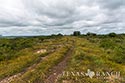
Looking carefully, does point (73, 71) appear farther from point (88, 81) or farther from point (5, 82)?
point (5, 82)

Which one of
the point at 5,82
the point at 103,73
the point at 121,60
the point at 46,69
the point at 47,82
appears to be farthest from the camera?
the point at 121,60

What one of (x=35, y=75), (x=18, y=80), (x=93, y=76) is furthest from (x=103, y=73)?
(x=18, y=80)

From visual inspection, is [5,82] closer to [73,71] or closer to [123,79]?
[73,71]

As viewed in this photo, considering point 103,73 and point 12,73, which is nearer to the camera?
point 103,73

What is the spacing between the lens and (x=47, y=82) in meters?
21.1

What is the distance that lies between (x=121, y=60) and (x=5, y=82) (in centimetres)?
2253

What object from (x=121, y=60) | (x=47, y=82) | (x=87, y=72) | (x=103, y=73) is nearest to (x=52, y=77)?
(x=47, y=82)

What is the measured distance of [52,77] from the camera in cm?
2300

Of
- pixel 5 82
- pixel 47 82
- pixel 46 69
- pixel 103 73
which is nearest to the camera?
pixel 47 82

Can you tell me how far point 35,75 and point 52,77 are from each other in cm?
232

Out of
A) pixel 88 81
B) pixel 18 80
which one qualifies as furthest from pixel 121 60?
pixel 18 80

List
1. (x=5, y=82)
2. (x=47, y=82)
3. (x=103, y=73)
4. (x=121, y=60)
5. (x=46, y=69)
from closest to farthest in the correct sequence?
(x=47, y=82) → (x=5, y=82) → (x=103, y=73) → (x=46, y=69) → (x=121, y=60)

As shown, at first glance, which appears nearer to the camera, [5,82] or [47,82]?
[47,82]

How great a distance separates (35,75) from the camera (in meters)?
23.5
